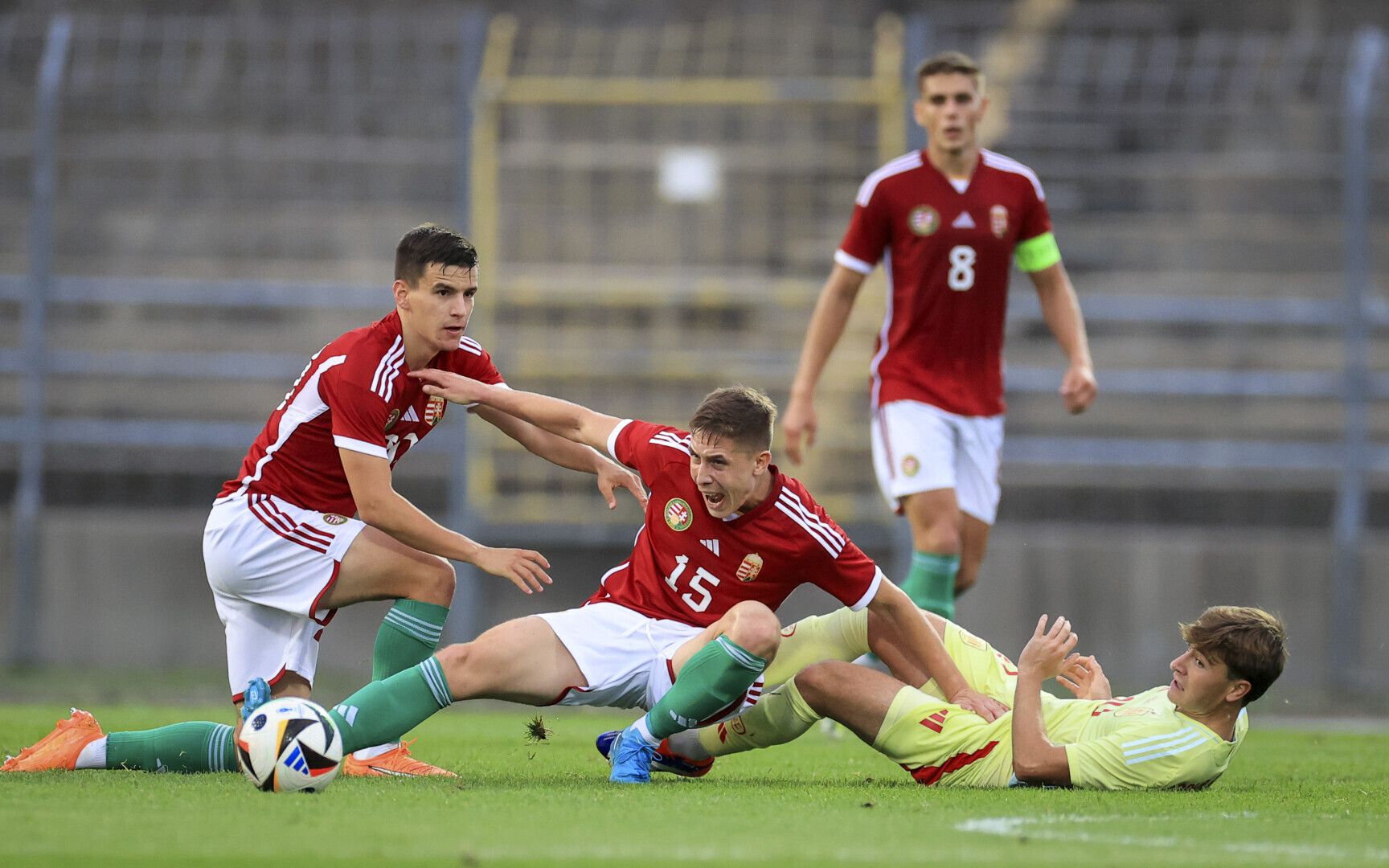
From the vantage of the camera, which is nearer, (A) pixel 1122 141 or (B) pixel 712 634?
(B) pixel 712 634

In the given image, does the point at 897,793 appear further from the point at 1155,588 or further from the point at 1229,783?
the point at 1155,588

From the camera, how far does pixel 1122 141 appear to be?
402 inches

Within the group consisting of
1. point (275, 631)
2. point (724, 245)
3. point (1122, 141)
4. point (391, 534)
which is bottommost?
point (275, 631)

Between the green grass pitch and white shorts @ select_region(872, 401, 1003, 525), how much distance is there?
1.27 meters

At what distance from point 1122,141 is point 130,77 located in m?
6.33

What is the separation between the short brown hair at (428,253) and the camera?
4.80 meters

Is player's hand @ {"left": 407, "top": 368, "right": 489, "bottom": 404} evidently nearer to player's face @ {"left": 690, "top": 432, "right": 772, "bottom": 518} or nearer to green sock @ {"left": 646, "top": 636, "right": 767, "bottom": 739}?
player's face @ {"left": 690, "top": 432, "right": 772, "bottom": 518}

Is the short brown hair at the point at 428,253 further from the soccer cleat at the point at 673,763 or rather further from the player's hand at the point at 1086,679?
the player's hand at the point at 1086,679

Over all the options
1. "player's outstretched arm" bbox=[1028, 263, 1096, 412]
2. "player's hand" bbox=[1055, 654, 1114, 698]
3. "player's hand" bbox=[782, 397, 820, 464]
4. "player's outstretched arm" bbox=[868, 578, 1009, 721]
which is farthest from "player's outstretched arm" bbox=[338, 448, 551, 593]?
"player's outstretched arm" bbox=[1028, 263, 1096, 412]

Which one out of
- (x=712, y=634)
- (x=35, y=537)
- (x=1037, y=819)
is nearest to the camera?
(x=1037, y=819)

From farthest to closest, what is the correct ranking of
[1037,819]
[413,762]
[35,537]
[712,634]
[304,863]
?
[35,537]
[413,762]
[712,634]
[1037,819]
[304,863]

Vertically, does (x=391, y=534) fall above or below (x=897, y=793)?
above

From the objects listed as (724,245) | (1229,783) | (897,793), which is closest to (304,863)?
(897,793)

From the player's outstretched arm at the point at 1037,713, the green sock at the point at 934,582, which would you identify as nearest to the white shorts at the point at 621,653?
the player's outstretched arm at the point at 1037,713
